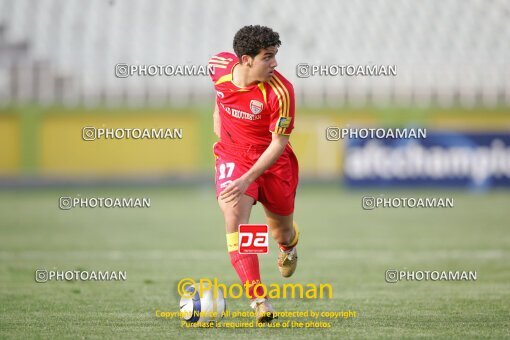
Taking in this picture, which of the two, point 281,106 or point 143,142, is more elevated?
point 281,106

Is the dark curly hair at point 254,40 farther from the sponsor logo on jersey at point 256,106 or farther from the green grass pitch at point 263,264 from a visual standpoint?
the green grass pitch at point 263,264

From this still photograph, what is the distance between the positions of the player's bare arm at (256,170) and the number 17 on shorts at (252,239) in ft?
0.66

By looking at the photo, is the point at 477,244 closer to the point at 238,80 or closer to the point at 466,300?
the point at 466,300

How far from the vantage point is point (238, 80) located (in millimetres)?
6617

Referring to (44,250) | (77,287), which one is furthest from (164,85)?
(77,287)

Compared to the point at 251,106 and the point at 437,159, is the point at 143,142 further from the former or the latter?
the point at 251,106

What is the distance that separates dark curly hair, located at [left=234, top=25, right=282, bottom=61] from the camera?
6.25 meters

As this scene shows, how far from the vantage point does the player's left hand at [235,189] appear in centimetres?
627

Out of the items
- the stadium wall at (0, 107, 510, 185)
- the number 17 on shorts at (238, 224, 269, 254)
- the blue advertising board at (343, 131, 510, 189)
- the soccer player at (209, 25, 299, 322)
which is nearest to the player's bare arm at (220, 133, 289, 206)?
the soccer player at (209, 25, 299, 322)

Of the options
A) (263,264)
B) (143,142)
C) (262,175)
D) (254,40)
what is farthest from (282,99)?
(143,142)

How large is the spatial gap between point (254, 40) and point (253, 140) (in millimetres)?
865

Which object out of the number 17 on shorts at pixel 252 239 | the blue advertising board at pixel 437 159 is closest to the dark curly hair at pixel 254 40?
the number 17 on shorts at pixel 252 239

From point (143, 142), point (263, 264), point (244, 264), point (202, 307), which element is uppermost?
point (244, 264)

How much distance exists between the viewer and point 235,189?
627 cm
